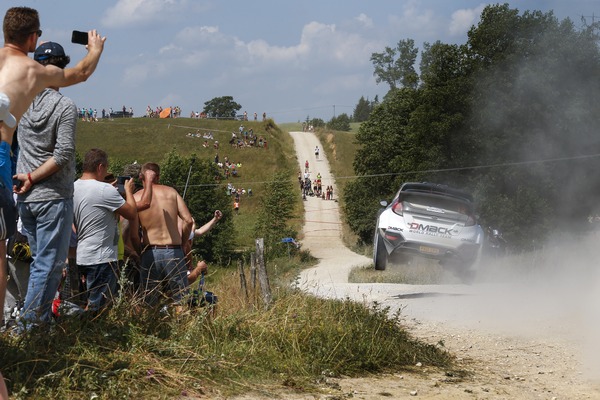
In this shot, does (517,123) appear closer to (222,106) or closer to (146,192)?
(146,192)

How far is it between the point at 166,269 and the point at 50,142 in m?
2.15

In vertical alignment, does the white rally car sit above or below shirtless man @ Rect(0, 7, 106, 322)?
below

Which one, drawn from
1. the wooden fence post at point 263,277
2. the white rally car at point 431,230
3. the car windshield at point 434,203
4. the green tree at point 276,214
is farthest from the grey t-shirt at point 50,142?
the green tree at point 276,214

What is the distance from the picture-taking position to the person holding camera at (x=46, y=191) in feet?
20.2

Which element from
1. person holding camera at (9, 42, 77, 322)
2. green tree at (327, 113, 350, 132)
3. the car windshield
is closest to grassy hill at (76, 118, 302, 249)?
green tree at (327, 113, 350, 132)

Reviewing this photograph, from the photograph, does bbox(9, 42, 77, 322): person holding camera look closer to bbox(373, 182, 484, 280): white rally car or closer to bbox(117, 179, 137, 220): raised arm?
bbox(117, 179, 137, 220): raised arm

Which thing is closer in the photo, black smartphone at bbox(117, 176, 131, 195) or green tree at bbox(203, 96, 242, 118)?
black smartphone at bbox(117, 176, 131, 195)

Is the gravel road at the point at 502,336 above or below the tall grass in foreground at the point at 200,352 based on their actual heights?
A: below

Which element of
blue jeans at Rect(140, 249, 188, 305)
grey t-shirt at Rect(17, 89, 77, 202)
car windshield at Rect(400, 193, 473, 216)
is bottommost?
blue jeans at Rect(140, 249, 188, 305)

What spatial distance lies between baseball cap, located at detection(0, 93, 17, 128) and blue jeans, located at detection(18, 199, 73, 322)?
1793 millimetres

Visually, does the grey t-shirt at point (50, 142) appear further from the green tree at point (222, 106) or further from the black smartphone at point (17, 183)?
the green tree at point (222, 106)

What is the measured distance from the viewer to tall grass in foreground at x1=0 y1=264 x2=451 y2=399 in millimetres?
5465

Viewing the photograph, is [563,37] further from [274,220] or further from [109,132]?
[109,132]

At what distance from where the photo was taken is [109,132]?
91000 mm
